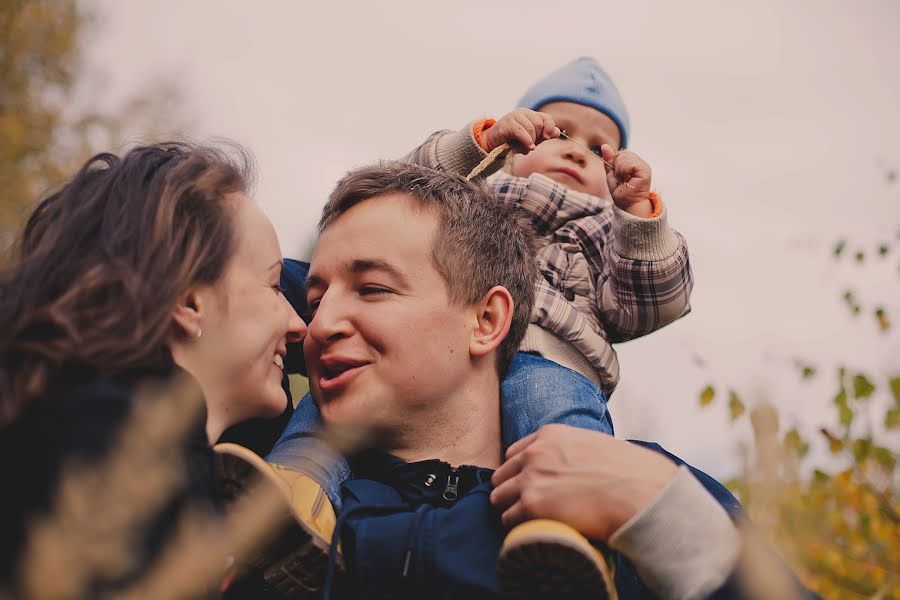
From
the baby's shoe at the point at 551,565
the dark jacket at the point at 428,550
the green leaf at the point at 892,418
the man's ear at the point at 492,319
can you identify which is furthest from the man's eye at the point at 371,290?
the green leaf at the point at 892,418

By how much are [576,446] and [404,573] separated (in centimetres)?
45

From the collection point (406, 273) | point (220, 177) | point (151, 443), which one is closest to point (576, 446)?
point (406, 273)

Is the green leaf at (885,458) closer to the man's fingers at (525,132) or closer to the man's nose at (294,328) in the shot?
the man's fingers at (525,132)

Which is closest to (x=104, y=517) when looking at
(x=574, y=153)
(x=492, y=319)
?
(x=492, y=319)

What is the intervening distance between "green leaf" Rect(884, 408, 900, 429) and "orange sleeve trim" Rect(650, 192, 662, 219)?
3.40m

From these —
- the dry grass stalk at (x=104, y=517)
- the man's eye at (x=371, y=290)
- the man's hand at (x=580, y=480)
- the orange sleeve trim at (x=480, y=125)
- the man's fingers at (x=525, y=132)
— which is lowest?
the man's hand at (x=580, y=480)

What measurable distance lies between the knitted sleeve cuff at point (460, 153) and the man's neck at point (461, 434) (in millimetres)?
837

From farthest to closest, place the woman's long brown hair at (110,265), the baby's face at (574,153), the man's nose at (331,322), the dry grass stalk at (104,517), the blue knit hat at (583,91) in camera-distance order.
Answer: the blue knit hat at (583,91), the baby's face at (574,153), the man's nose at (331,322), the woman's long brown hair at (110,265), the dry grass stalk at (104,517)

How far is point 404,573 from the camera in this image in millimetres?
1769

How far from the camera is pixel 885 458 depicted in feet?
14.3

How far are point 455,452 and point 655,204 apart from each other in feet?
3.35

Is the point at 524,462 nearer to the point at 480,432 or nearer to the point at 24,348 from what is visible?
the point at 480,432

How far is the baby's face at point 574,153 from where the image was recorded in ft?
10.9

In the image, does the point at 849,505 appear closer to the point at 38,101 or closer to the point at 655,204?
the point at 655,204
